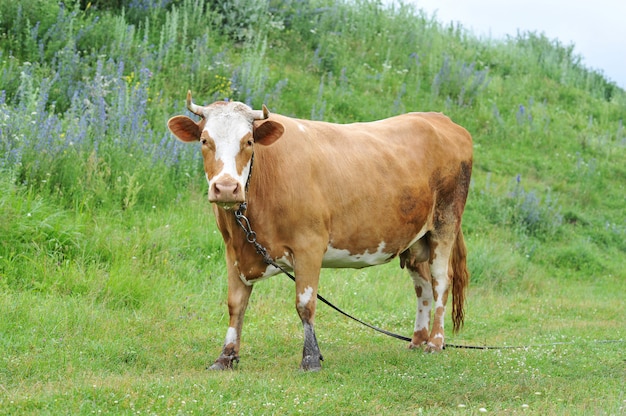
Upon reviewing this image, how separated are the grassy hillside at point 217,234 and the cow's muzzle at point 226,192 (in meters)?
1.27

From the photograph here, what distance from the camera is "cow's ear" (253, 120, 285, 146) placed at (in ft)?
21.6

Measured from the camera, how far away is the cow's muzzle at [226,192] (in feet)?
19.7

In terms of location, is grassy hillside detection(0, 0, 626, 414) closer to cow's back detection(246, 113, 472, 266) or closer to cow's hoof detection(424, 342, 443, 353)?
cow's hoof detection(424, 342, 443, 353)

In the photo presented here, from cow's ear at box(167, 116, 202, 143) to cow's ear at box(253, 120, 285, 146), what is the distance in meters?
0.47

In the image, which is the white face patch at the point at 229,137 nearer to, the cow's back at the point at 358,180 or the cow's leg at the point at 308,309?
the cow's back at the point at 358,180

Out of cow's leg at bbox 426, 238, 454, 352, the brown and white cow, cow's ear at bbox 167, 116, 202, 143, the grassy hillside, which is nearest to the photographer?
the grassy hillside

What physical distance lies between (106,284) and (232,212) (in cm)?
233

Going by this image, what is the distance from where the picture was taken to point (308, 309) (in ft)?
22.3

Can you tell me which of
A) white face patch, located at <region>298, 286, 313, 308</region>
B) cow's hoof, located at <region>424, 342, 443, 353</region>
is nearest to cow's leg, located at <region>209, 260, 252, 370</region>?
white face patch, located at <region>298, 286, 313, 308</region>

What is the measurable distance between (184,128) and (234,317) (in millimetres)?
1551

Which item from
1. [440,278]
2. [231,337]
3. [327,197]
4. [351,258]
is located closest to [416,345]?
[440,278]

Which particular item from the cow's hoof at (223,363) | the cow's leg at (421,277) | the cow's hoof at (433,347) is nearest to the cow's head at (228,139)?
the cow's hoof at (223,363)

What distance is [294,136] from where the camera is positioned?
7.04 m

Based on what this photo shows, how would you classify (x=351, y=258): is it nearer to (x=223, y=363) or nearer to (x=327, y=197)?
(x=327, y=197)
